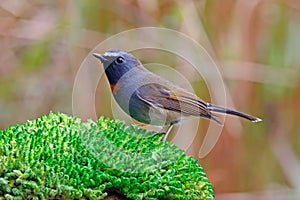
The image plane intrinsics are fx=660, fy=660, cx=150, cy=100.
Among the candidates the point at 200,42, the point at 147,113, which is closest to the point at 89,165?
the point at 147,113

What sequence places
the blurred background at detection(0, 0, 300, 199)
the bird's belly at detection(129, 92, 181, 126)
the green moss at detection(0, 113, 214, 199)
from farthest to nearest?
the blurred background at detection(0, 0, 300, 199) → the bird's belly at detection(129, 92, 181, 126) → the green moss at detection(0, 113, 214, 199)

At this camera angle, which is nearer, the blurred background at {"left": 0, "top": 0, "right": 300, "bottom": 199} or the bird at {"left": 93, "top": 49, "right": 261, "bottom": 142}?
the bird at {"left": 93, "top": 49, "right": 261, "bottom": 142}

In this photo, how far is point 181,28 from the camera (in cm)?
440

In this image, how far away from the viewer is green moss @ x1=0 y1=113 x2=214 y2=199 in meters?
2.11

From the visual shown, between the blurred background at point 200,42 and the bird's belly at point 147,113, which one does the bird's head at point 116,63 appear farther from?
Result: the blurred background at point 200,42

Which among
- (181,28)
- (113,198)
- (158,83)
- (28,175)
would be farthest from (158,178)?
(181,28)

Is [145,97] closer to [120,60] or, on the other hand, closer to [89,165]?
[120,60]

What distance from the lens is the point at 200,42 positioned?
4.36m

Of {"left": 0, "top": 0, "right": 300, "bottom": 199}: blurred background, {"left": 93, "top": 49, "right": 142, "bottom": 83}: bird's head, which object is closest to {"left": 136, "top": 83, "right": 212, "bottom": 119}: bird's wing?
{"left": 93, "top": 49, "right": 142, "bottom": 83}: bird's head

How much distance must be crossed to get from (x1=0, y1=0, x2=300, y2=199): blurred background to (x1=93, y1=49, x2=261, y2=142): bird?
3.96ft

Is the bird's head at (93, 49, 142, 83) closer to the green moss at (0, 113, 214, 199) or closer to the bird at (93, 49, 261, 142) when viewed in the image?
the bird at (93, 49, 261, 142)

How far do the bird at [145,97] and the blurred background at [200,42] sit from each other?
1.21 meters

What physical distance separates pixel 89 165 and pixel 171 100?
0.94 meters

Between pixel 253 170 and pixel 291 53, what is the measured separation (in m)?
0.87
